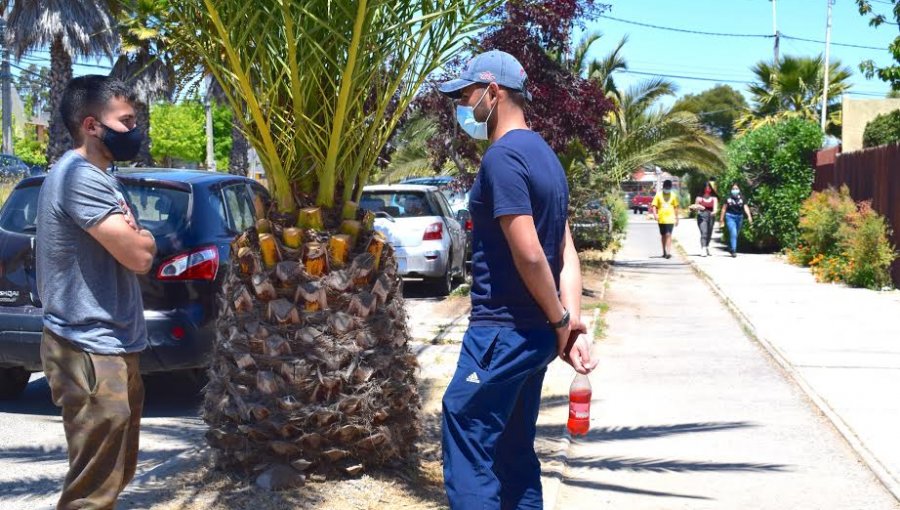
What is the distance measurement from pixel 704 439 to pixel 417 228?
792cm

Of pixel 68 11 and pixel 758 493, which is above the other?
pixel 68 11

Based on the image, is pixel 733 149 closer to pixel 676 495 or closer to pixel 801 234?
pixel 801 234

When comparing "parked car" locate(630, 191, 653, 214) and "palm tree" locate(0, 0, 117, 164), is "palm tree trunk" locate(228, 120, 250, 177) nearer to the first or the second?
"palm tree" locate(0, 0, 117, 164)

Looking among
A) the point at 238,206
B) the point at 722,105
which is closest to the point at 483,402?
the point at 238,206

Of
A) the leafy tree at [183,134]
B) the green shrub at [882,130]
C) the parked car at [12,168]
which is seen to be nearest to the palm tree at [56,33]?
the parked car at [12,168]

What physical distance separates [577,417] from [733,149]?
795 inches

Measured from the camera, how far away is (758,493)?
5.44 m

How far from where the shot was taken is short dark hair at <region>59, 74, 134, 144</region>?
3.66m

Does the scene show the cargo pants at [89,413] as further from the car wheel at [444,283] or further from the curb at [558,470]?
the car wheel at [444,283]

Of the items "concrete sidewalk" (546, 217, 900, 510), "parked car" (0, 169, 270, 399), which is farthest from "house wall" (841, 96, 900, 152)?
"parked car" (0, 169, 270, 399)

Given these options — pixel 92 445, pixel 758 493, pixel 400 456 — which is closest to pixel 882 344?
pixel 758 493

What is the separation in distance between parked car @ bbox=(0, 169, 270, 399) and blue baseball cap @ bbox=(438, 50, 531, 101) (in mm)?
2885

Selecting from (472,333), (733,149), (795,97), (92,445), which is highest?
(795,97)

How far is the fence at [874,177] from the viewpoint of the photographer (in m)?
15.1
